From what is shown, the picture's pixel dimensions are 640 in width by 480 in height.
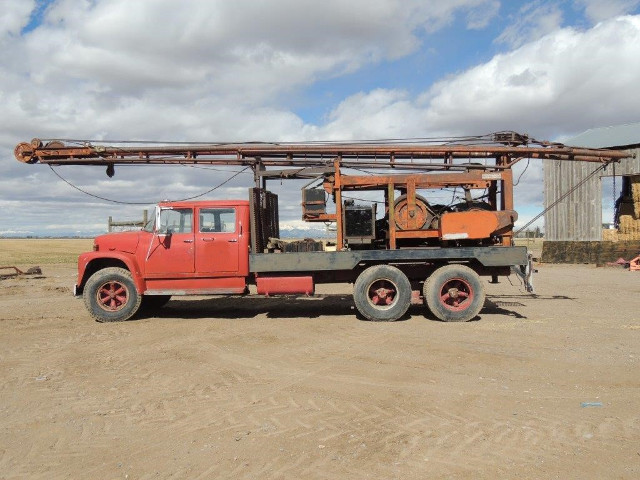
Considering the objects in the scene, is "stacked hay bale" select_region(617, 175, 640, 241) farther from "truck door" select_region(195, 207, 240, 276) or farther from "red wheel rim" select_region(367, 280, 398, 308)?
"truck door" select_region(195, 207, 240, 276)

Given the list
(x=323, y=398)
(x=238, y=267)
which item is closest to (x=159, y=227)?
(x=238, y=267)

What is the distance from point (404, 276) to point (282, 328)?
253cm

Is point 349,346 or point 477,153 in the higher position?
point 477,153

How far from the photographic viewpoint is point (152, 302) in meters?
11.0

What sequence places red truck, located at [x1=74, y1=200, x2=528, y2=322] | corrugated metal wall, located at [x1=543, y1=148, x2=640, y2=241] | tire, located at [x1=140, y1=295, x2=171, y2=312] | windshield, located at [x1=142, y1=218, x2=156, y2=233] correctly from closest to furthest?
1. red truck, located at [x1=74, y1=200, x2=528, y2=322]
2. windshield, located at [x1=142, y1=218, x2=156, y2=233]
3. tire, located at [x1=140, y1=295, x2=171, y2=312]
4. corrugated metal wall, located at [x1=543, y1=148, x2=640, y2=241]

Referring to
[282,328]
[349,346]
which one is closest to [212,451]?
[349,346]

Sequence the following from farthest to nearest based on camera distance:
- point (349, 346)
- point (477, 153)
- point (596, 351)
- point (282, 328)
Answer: point (477, 153)
point (282, 328)
point (349, 346)
point (596, 351)

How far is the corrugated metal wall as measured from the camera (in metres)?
23.4

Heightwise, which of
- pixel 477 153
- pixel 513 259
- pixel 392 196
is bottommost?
pixel 513 259

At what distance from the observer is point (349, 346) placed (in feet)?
24.7

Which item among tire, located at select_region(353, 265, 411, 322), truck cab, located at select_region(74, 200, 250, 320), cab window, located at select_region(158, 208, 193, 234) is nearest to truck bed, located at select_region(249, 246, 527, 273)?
tire, located at select_region(353, 265, 411, 322)

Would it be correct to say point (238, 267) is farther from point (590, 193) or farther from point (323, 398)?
point (590, 193)

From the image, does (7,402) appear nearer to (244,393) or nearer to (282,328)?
(244,393)

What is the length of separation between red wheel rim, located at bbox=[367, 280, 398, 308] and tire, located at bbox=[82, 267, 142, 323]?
458 cm
